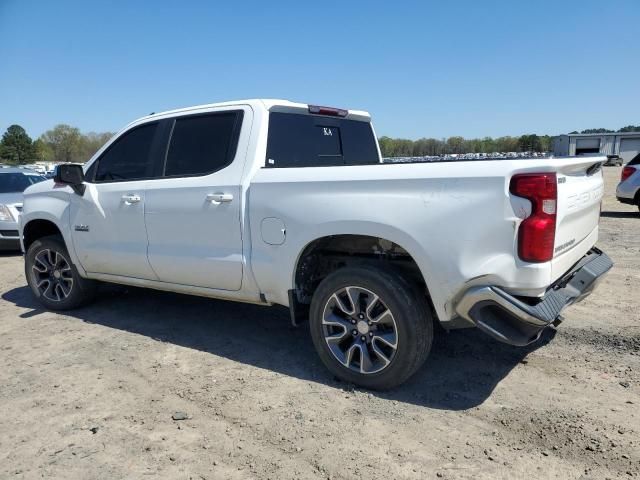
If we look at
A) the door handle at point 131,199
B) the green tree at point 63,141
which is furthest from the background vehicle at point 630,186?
the green tree at point 63,141

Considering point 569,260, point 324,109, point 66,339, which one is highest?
point 324,109

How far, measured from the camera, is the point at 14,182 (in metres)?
10.8

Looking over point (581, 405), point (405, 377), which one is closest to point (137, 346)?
point (405, 377)

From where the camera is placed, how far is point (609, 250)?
766 cm

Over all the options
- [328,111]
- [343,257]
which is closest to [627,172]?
[328,111]

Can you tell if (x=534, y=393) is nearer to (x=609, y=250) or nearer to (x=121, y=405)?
(x=121, y=405)

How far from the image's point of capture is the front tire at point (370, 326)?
324 cm

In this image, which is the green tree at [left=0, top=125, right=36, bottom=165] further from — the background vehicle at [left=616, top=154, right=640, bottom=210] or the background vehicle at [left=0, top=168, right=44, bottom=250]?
the background vehicle at [left=616, top=154, right=640, bottom=210]

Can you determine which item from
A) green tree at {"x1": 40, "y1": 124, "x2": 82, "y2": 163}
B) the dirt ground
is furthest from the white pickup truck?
green tree at {"x1": 40, "y1": 124, "x2": 82, "y2": 163}

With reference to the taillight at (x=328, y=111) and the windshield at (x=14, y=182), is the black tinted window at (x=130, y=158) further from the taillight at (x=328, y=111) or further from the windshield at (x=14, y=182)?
the windshield at (x=14, y=182)

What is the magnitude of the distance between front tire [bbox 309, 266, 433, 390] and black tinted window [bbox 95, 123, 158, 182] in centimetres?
220

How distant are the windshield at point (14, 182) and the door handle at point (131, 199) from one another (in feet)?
24.3

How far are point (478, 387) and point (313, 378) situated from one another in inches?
46.2

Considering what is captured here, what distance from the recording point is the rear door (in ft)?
12.9
